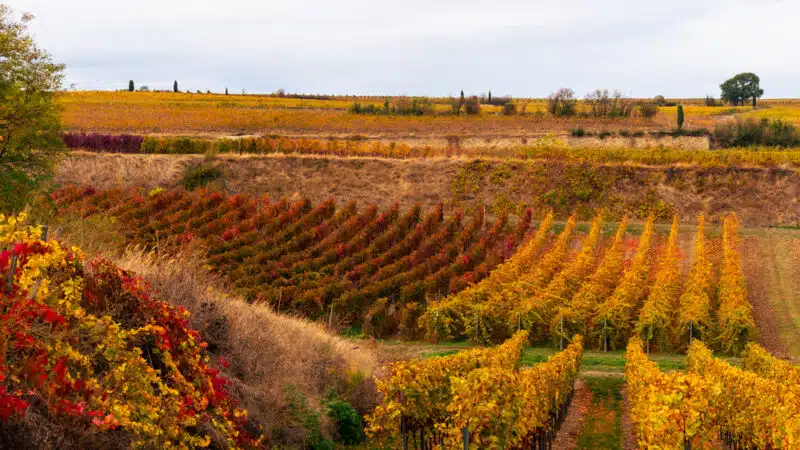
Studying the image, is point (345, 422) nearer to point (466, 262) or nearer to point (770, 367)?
point (770, 367)

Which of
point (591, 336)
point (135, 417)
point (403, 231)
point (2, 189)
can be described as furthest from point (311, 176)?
point (135, 417)

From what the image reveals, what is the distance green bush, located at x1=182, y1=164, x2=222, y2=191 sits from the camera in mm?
41375

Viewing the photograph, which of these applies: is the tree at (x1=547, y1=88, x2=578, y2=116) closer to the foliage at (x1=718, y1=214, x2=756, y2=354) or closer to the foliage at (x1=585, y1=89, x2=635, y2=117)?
the foliage at (x1=585, y1=89, x2=635, y2=117)

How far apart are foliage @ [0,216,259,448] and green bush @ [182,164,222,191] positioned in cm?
3182

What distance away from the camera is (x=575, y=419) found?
15078mm

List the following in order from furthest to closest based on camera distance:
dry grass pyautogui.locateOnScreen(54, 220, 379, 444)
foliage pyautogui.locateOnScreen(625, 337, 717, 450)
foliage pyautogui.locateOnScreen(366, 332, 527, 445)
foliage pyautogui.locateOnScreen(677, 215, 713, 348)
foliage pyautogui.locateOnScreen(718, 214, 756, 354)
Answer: foliage pyautogui.locateOnScreen(677, 215, 713, 348) < foliage pyautogui.locateOnScreen(718, 214, 756, 354) < dry grass pyautogui.locateOnScreen(54, 220, 379, 444) < foliage pyautogui.locateOnScreen(366, 332, 527, 445) < foliage pyautogui.locateOnScreen(625, 337, 717, 450)

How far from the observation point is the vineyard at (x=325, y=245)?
25469mm

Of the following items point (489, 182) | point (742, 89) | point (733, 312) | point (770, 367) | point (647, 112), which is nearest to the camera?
point (770, 367)

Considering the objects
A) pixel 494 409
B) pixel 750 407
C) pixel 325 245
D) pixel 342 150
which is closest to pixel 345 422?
pixel 494 409

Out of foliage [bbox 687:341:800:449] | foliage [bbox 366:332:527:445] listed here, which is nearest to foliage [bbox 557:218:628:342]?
foliage [bbox 687:341:800:449]

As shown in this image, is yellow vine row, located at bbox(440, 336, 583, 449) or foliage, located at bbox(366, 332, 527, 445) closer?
yellow vine row, located at bbox(440, 336, 583, 449)

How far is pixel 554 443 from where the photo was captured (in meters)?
13.5

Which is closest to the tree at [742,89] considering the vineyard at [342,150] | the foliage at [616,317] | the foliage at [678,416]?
the vineyard at [342,150]

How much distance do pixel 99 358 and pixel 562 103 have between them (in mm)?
60626
